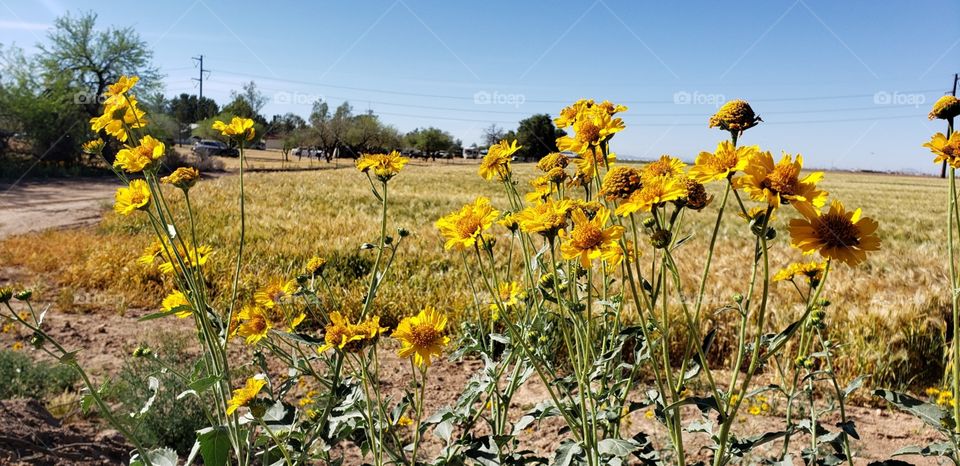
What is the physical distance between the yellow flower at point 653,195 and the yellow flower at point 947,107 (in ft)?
3.48

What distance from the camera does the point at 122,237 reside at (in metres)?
7.92

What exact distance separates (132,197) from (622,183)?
1.46 metres

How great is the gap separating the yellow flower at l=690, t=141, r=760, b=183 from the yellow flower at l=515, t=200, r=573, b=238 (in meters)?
0.34

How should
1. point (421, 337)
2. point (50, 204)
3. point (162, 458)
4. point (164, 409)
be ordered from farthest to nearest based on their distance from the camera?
point (50, 204) < point (164, 409) < point (162, 458) < point (421, 337)

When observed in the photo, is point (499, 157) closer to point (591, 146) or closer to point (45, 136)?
point (591, 146)

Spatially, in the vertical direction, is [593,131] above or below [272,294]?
above

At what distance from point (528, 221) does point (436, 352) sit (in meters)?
0.48

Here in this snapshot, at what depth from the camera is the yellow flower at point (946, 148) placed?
1.55m

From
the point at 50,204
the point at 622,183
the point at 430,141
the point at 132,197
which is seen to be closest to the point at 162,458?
the point at 132,197

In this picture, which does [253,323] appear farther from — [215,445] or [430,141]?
[430,141]

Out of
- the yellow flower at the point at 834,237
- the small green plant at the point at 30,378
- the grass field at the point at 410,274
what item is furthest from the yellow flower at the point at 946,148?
the small green plant at the point at 30,378

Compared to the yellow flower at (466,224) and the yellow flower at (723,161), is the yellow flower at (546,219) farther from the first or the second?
the yellow flower at (723,161)

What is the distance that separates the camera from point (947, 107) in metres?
1.68

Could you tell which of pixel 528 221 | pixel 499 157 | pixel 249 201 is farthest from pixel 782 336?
pixel 249 201
